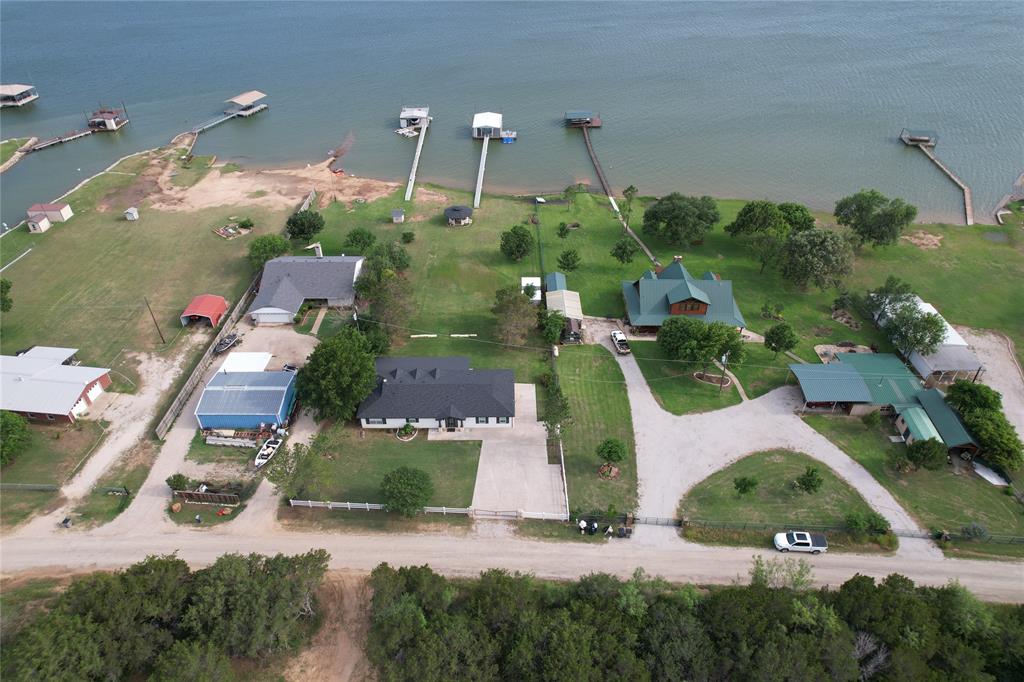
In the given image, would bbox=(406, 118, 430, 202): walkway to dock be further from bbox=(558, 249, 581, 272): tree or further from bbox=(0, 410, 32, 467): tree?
bbox=(0, 410, 32, 467): tree

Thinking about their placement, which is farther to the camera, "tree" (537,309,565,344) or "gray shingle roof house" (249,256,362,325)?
"gray shingle roof house" (249,256,362,325)

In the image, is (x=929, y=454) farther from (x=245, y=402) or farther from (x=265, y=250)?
(x=265, y=250)

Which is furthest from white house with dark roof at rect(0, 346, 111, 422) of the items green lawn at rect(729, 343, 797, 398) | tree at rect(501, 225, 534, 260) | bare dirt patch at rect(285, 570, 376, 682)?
green lawn at rect(729, 343, 797, 398)

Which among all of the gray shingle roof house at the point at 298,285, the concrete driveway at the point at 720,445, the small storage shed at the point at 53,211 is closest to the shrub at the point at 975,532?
the concrete driveway at the point at 720,445

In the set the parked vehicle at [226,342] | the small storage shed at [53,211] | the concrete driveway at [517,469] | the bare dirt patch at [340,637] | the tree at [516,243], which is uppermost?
the small storage shed at [53,211]

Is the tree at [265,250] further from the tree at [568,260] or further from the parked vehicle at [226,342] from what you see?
the tree at [568,260]

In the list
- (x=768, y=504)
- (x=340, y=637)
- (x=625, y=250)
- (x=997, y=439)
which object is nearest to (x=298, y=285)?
(x=625, y=250)

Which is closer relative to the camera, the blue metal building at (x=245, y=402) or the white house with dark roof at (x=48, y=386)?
the blue metal building at (x=245, y=402)
